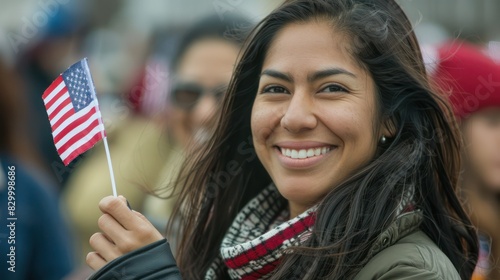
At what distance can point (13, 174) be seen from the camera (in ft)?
11.4

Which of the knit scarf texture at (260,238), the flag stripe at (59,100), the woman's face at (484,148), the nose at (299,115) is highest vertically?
the flag stripe at (59,100)

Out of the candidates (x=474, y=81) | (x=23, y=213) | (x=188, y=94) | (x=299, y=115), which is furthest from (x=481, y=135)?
(x=23, y=213)

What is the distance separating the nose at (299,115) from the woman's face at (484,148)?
1.63 m

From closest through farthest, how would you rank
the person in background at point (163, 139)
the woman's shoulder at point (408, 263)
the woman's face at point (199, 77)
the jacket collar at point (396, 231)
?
the woman's shoulder at point (408, 263)
the jacket collar at point (396, 231)
the person in background at point (163, 139)
the woman's face at point (199, 77)

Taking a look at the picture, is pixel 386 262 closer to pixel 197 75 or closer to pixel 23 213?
pixel 23 213

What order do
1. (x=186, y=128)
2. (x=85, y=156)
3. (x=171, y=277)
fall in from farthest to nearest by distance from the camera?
(x=85, y=156)
(x=186, y=128)
(x=171, y=277)

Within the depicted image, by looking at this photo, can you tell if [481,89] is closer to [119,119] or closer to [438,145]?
[438,145]

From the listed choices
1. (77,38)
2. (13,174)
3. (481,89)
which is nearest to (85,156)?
(77,38)

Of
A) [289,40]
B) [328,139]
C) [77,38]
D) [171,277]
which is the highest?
[77,38]

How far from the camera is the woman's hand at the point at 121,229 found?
2.72 metres

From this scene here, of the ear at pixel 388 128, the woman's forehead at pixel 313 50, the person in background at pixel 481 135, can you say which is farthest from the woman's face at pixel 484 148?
the woman's forehead at pixel 313 50

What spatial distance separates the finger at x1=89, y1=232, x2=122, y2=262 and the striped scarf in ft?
1.26

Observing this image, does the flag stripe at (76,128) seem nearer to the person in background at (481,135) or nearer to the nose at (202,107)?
the nose at (202,107)

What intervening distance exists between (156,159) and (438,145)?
2045 mm
